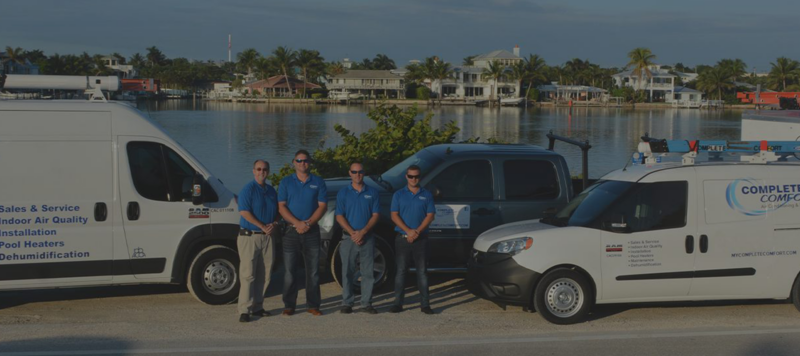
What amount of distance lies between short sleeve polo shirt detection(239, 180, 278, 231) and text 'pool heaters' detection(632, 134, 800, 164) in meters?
4.38

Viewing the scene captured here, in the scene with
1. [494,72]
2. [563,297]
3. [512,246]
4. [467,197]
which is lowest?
[563,297]

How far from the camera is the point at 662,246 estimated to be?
830 cm

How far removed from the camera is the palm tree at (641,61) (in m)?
130

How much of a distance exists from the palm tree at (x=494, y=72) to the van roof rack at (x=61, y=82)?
12793cm

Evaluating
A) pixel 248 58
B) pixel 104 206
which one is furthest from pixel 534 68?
pixel 104 206

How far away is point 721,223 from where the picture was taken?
27.6 ft

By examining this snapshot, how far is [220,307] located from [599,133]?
54884 mm

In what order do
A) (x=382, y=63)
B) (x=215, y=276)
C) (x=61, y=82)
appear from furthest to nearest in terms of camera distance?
(x=382, y=63)
(x=61, y=82)
(x=215, y=276)

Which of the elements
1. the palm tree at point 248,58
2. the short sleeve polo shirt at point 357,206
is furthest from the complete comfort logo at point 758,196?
the palm tree at point 248,58

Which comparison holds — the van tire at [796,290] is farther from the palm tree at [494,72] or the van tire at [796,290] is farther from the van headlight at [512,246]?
the palm tree at [494,72]

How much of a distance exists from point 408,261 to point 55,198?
3760mm

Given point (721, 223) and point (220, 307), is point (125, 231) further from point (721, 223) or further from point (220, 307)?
point (721, 223)

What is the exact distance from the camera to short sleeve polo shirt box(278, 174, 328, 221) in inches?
332

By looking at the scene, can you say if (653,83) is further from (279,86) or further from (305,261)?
(305,261)
